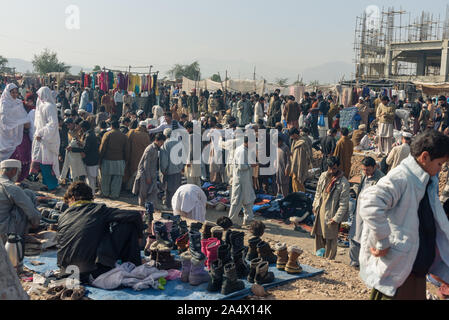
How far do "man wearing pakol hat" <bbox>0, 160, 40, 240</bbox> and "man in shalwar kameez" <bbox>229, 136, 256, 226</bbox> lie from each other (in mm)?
3585

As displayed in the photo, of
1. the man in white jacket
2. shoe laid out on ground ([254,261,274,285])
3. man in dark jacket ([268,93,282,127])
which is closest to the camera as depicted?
the man in white jacket

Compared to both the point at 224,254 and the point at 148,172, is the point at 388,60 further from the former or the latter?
the point at 224,254

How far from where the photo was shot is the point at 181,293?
4.40 m

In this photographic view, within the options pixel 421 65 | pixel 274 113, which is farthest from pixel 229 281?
pixel 421 65

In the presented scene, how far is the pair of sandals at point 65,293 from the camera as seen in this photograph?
4199mm

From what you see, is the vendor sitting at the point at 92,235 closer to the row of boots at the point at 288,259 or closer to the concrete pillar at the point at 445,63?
the row of boots at the point at 288,259

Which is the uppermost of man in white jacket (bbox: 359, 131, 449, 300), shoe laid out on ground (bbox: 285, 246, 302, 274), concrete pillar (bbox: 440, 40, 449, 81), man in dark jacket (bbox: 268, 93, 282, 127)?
concrete pillar (bbox: 440, 40, 449, 81)

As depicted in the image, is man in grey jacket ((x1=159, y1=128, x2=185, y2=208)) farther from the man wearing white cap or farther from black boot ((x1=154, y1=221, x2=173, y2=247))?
the man wearing white cap

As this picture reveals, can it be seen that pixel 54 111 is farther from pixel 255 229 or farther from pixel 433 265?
pixel 433 265

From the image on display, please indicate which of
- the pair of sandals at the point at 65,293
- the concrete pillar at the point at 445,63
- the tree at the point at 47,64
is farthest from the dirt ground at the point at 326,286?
the tree at the point at 47,64

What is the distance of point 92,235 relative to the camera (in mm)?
4422

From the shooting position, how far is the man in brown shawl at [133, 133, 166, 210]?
834 centimetres

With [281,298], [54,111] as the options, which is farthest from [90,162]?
[281,298]

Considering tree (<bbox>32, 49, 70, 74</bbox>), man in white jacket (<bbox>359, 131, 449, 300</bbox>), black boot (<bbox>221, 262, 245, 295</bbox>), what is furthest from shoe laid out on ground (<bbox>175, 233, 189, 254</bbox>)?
tree (<bbox>32, 49, 70, 74</bbox>)
